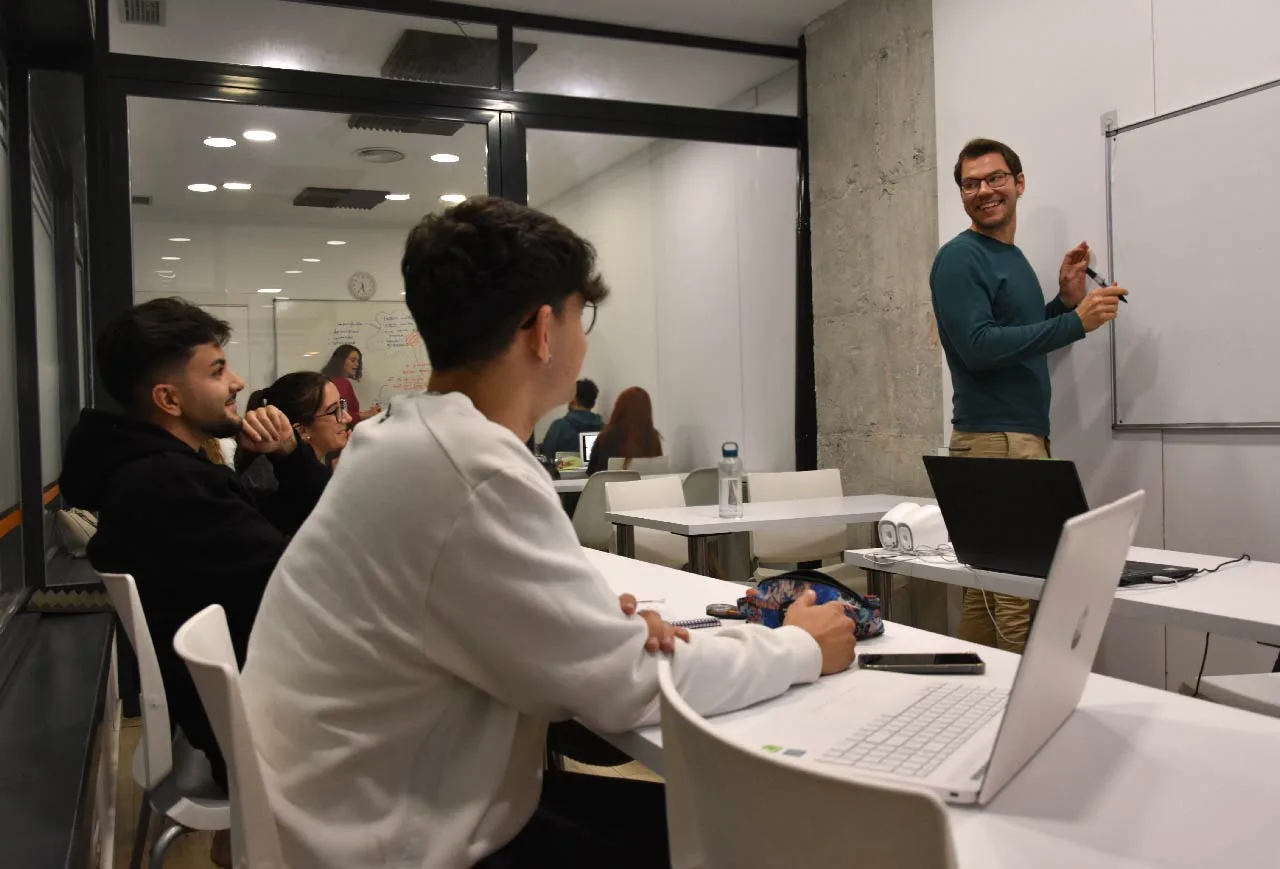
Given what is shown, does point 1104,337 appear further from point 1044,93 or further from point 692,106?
point 692,106

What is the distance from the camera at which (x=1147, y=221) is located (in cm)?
369

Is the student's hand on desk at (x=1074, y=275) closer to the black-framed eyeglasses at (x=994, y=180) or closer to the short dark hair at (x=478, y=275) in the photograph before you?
the black-framed eyeglasses at (x=994, y=180)

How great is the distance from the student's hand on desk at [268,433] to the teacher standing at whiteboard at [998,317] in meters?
2.11

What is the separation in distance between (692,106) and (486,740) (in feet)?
15.7

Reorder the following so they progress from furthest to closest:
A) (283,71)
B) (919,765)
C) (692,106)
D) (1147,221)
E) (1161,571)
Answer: (692,106)
(283,71)
(1147,221)
(1161,571)
(919,765)

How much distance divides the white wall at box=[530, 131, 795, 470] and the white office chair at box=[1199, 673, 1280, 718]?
3.67 meters

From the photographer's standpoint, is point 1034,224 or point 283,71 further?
point 283,71

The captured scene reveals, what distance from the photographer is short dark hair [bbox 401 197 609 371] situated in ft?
4.42

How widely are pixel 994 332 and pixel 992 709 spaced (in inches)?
93.2

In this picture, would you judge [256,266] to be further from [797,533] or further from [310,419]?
[797,533]

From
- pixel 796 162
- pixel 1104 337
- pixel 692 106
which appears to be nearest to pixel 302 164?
pixel 692 106

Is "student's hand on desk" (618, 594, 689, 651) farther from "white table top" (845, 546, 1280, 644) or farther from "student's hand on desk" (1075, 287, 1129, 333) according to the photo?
"student's hand on desk" (1075, 287, 1129, 333)

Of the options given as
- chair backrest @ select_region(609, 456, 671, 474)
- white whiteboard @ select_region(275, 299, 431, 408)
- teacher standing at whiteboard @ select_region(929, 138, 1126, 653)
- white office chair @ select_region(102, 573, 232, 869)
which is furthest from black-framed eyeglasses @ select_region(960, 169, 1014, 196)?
white office chair @ select_region(102, 573, 232, 869)

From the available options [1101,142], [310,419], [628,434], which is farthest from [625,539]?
[1101,142]
